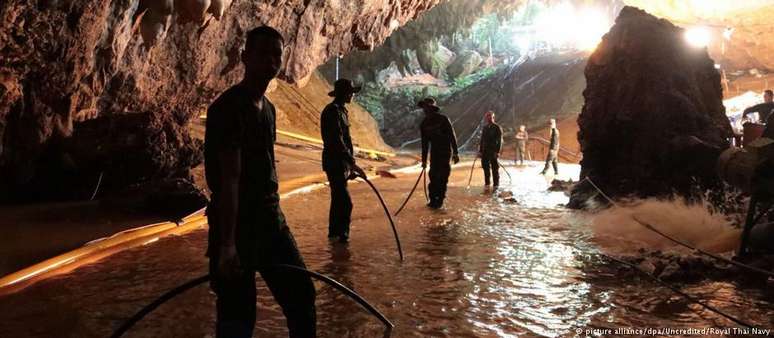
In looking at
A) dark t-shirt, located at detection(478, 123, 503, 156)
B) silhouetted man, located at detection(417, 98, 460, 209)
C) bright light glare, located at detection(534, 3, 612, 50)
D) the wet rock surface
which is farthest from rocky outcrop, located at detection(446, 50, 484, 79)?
the wet rock surface

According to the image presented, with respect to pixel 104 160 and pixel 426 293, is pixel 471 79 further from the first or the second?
pixel 426 293

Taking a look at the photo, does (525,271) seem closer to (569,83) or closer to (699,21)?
(699,21)

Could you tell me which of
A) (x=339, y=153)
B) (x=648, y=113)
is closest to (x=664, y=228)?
(x=648, y=113)

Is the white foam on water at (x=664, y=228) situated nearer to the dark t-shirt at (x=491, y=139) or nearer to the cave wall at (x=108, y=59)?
the dark t-shirt at (x=491, y=139)

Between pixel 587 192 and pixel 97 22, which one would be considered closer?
pixel 97 22

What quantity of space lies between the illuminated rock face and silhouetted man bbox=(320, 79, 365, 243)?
4.64m

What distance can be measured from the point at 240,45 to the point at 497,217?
7.07m

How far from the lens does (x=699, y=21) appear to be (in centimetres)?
2164

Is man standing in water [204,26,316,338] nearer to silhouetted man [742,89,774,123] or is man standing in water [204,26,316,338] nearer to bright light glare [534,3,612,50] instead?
silhouetted man [742,89,774,123]

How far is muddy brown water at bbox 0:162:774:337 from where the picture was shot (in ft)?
12.0

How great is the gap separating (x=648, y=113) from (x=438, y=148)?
334 centimetres

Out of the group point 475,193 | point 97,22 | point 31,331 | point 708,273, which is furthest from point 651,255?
point 97,22

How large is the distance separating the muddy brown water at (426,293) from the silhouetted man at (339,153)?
34cm

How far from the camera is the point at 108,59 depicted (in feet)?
27.4
